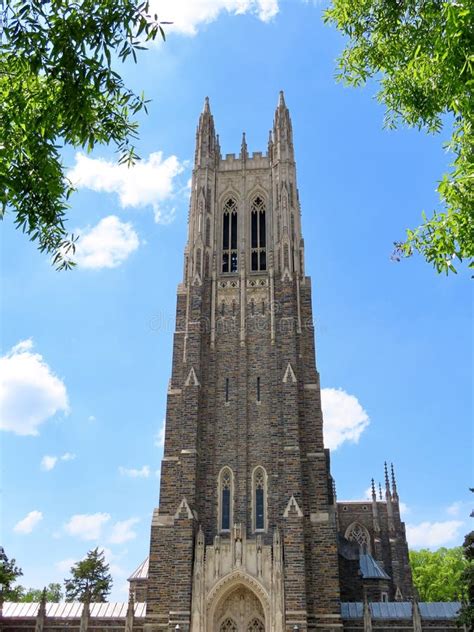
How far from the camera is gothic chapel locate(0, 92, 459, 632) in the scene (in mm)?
27469

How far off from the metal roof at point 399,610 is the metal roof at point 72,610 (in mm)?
9297

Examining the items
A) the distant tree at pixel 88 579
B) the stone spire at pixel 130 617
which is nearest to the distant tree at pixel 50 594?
the distant tree at pixel 88 579

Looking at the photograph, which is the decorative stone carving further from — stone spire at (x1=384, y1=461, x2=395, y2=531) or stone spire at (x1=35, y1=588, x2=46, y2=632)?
stone spire at (x1=384, y1=461, x2=395, y2=531)

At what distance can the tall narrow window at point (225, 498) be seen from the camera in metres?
29.8

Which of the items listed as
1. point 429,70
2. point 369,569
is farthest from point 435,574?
point 429,70

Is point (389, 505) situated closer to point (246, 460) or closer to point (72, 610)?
point (246, 460)

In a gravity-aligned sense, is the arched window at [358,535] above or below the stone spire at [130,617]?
above

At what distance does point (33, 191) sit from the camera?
8.34m

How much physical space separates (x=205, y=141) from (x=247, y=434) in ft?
61.3

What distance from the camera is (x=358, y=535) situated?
149 ft

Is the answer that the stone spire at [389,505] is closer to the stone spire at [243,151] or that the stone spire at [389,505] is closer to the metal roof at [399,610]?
the metal roof at [399,610]

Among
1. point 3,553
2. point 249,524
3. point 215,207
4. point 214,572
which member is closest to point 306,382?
point 249,524

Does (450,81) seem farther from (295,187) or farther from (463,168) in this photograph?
(295,187)

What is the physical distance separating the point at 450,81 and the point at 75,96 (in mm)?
4714
